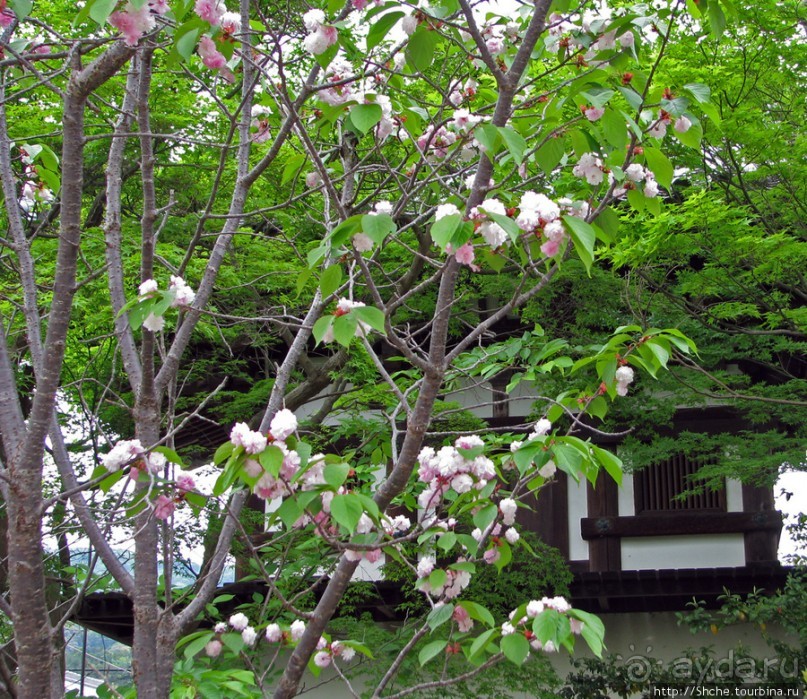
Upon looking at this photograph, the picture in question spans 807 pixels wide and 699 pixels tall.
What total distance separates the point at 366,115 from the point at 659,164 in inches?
31.1

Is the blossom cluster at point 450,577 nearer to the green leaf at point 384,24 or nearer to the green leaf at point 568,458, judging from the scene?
the green leaf at point 568,458

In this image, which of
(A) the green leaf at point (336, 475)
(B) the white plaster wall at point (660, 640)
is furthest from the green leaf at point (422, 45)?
(B) the white plaster wall at point (660, 640)

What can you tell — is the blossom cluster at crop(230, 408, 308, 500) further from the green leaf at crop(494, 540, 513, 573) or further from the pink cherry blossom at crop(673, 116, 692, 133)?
the pink cherry blossom at crop(673, 116, 692, 133)

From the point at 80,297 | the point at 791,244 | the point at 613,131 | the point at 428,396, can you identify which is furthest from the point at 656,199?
the point at 80,297

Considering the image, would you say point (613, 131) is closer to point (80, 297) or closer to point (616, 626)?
point (80, 297)

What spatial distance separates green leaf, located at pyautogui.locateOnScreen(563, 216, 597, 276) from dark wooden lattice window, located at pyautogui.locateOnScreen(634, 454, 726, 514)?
7.33 metres

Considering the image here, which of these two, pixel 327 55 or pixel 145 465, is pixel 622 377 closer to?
pixel 327 55

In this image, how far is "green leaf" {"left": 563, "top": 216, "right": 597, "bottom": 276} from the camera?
7.20ft

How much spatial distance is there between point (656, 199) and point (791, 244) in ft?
14.7

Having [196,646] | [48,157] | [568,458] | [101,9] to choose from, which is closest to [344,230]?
[101,9]

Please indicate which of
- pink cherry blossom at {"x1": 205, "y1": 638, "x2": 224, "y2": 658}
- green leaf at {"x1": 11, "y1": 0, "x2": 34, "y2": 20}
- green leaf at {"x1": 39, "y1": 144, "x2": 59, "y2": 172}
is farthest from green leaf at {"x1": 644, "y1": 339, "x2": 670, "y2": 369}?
green leaf at {"x1": 39, "y1": 144, "x2": 59, "y2": 172}

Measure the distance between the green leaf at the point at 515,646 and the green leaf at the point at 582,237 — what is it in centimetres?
103

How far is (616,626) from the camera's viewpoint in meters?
9.21

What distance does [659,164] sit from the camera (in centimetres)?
249
